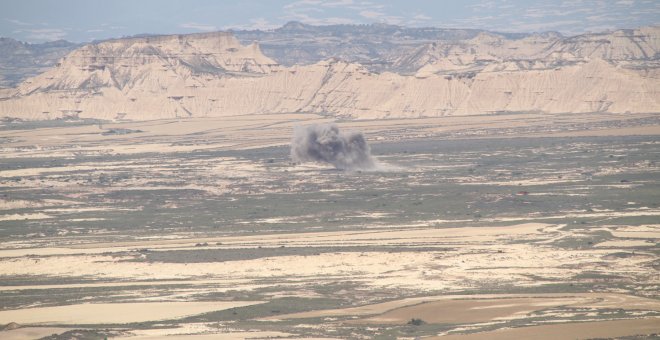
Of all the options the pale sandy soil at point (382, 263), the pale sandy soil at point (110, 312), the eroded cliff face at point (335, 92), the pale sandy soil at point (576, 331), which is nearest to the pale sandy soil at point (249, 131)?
the eroded cliff face at point (335, 92)

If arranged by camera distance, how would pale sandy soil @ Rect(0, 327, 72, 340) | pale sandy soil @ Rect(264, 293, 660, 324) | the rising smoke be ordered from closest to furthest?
pale sandy soil @ Rect(0, 327, 72, 340) < pale sandy soil @ Rect(264, 293, 660, 324) < the rising smoke

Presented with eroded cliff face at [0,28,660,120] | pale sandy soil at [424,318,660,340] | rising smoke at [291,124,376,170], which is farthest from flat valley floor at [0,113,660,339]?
eroded cliff face at [0,28,660,120]

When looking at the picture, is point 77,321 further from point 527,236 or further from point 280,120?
point 280,120

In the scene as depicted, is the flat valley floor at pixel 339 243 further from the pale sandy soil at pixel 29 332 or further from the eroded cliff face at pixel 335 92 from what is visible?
the eroded cliff face at pixel 335 92

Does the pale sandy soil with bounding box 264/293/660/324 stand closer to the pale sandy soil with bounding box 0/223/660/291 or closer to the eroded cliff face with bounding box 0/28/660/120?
the pale sandy soil with bounding box 0/223/660/291

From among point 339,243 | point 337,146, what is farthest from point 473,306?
point 337,146

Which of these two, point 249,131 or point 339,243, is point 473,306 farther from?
point 249,131

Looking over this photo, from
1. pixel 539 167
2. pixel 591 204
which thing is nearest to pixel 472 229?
pixel 591 204
